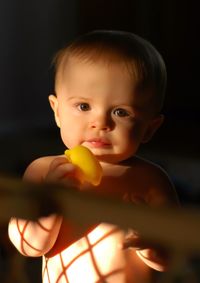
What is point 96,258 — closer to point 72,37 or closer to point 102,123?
point 102,123

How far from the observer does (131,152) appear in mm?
692

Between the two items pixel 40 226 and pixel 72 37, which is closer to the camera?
pixel 40 226

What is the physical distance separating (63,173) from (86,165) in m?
0.02

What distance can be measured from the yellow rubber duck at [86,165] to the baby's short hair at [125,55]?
3.9 inches

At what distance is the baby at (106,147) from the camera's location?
647 millimetres

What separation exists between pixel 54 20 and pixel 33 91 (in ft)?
0.46

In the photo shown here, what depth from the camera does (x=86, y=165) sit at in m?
0.62

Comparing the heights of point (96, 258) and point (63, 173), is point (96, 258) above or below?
below

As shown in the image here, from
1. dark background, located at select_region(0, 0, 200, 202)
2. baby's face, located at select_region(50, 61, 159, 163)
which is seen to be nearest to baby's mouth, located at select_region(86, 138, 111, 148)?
baby's face, located at select_region(50, 61, 159, 163)

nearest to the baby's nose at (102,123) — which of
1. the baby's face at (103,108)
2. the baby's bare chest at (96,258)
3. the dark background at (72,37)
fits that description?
the baby's face at (103,108)

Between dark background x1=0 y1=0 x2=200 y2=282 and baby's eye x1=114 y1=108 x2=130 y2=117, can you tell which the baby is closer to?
baby's eye x1=114 y1=108 x2=130 y2=117

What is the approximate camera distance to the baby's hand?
610 millimetres

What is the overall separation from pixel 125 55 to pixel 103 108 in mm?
62

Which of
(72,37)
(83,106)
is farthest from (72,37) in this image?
(83,106)
